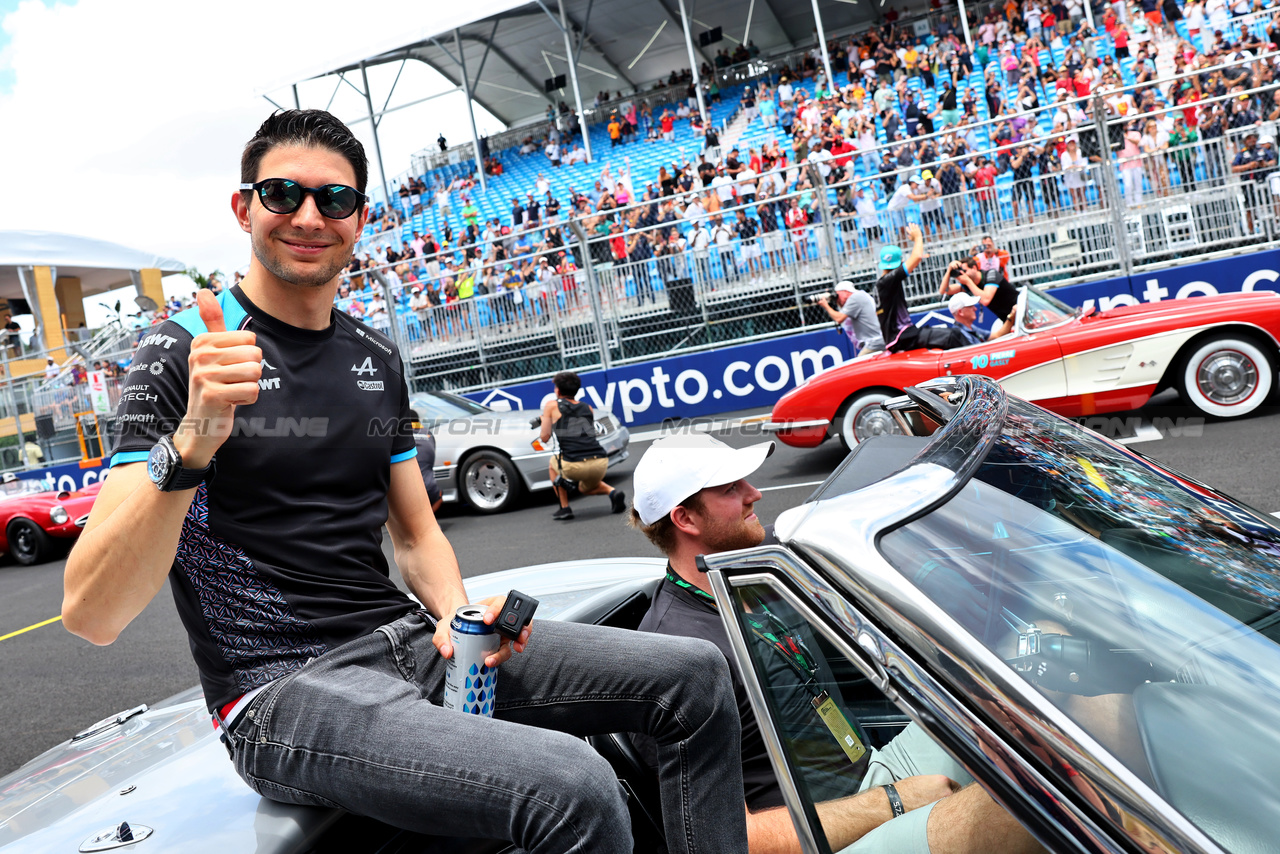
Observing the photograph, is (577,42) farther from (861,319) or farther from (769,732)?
(769,732)

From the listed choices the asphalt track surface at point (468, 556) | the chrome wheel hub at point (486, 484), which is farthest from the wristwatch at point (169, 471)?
the chrome wheel hub at point (486, 484)

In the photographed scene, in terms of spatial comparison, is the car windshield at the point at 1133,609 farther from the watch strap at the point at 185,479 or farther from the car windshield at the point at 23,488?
the car windshield at the point at 23,488

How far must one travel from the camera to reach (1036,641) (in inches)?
47.5

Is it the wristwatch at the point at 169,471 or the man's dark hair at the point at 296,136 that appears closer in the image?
the wristwatch at the point at 169,471

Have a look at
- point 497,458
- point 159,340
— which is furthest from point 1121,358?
point 159,340

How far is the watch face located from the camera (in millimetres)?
1456

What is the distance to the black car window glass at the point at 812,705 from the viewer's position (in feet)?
4.60

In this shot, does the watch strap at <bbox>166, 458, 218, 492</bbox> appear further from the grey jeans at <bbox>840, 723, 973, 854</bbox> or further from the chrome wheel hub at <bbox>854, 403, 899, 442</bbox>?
the chrome wheel hub at <bbox>854, 403, 899, 442</bbox>

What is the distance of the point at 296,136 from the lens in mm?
1840

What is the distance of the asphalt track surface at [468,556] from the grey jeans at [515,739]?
3.99 m

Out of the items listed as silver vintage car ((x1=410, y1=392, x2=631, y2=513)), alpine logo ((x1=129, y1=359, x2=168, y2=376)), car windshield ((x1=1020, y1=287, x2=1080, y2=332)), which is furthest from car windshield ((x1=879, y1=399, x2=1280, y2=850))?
silver vintage car ((x1=410, y1=392, x2=631, y2=513))

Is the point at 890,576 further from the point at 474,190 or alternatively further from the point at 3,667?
the point at 474,190

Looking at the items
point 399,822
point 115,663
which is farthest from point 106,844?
point 115,663

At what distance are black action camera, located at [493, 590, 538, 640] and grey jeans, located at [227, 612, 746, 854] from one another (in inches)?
6.2
